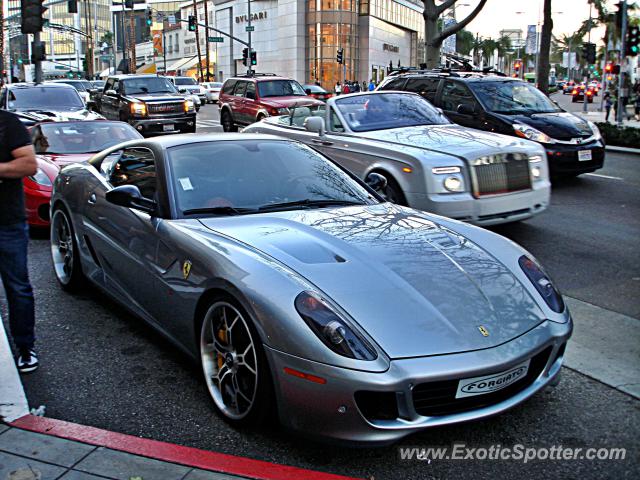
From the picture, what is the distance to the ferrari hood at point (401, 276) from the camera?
3.15 m

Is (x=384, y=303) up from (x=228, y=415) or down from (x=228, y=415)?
up

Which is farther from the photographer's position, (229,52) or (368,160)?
(229,52)

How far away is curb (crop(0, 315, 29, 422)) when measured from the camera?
3527 millimetres

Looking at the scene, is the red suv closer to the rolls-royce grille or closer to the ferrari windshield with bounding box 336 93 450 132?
the rolls-royce grille

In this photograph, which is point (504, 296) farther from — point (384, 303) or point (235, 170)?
point (235, 170)

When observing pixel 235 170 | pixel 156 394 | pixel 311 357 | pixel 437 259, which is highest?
pixel 235 170

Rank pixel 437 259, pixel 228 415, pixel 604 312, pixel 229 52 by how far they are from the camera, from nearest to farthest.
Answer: pixel 228 415 → pixel 437 259 → pixel 604 312 → pixel 229 52

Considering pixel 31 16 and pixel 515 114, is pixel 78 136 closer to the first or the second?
pixel 515 114

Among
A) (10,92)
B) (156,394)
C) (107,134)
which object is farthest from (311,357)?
(10,92)

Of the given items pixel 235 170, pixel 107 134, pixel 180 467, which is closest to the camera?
pixel 180 467

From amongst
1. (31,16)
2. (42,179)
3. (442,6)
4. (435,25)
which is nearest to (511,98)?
(42,179)

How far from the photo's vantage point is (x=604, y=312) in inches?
206

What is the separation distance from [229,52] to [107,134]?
2985 inches

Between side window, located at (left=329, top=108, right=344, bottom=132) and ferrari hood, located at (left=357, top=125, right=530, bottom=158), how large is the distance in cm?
47
